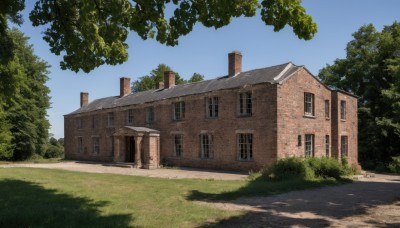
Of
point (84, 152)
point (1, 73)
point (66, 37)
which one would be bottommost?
point (84, 152)

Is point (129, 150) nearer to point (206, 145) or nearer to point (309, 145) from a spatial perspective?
point (206, 145)

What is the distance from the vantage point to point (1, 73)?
9.97 metres

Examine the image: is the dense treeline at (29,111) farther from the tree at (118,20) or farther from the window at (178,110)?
the tree at (118,20)

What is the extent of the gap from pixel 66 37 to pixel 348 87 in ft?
115

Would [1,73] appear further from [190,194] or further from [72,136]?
[72,136]

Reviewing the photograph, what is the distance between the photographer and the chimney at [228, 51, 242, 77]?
87.4ft

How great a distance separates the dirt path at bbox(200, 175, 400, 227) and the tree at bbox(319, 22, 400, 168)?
21.4 m

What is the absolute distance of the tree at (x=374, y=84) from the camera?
32.4m

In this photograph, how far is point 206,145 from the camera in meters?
25.6

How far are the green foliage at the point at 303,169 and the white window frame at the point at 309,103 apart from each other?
19.5 feet

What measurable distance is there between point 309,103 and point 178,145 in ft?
34.2

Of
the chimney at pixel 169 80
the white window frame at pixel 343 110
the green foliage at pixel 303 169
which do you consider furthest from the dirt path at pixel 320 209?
the chimney at pixel 169 80

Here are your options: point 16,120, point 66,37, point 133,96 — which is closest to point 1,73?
point 66,37

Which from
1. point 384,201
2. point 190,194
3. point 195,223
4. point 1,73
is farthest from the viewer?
point 190,194
